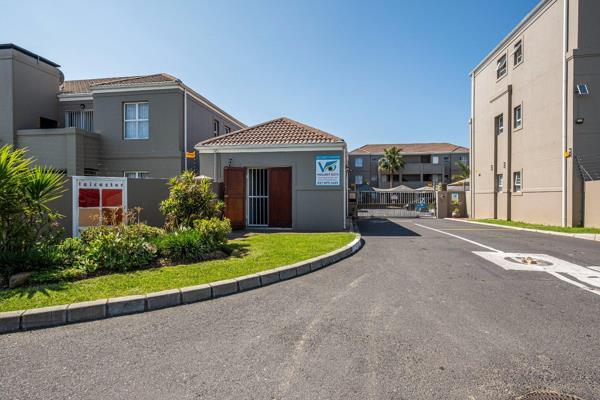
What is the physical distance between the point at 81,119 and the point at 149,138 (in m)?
5.28

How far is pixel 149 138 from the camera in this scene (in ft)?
53.4

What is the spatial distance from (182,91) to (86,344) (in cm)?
1487

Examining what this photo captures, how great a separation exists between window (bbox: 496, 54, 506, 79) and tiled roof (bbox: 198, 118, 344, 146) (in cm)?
1428

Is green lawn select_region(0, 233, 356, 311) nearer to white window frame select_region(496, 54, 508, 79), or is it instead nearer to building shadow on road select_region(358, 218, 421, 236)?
building shadow on road select_region(358, 218, 421, 236)

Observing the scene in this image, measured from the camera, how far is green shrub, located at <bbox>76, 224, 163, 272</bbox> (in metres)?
5.91

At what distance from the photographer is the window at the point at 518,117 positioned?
57.4 ft

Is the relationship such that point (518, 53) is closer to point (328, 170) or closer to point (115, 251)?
point (328, 170)

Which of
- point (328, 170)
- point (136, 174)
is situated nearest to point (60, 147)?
point (136, 174)

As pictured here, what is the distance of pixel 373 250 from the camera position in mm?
8766

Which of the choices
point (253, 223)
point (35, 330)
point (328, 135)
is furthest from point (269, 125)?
point (35, 330)

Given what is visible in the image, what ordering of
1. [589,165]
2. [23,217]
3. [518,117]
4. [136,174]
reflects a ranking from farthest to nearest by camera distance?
[518,117], [136,174], [589,165], [23,217]

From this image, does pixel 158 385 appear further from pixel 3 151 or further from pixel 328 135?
pixel 328 135

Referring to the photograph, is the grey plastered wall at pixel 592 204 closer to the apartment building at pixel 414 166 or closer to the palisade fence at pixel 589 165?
the palisade fence at pixel 589 165

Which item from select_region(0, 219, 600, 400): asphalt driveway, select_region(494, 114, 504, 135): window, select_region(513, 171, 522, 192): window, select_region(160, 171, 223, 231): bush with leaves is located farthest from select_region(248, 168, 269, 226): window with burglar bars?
select_region(494, 114, 504, 135): window
